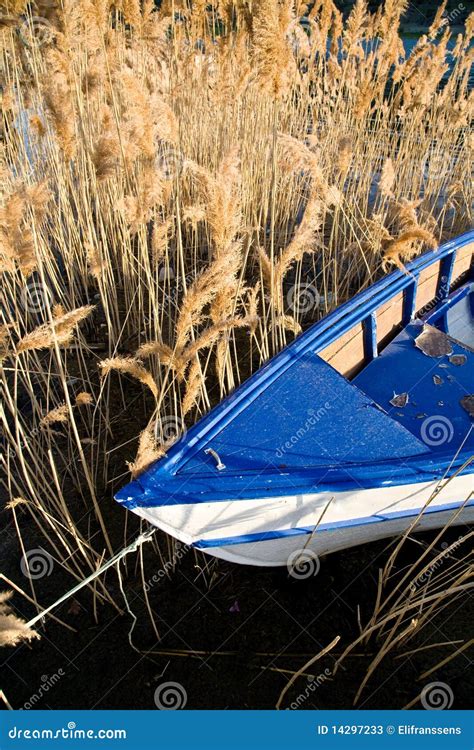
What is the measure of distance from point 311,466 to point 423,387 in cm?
119

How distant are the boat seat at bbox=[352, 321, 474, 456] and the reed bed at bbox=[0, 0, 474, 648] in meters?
0.57

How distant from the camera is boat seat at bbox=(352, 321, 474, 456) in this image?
257 cm

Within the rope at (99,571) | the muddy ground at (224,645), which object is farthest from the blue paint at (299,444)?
the muddy ground at (224,645)

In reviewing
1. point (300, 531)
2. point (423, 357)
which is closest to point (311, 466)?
point (300, 531)

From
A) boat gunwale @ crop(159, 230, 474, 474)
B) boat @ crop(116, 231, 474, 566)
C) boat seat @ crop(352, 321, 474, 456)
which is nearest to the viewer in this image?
boat @ crop(116, 231, 474, 566)

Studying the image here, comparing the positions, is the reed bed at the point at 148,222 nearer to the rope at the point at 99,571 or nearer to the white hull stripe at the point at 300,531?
the rope at the point at 99,571

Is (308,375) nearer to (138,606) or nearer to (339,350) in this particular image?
(339,350)

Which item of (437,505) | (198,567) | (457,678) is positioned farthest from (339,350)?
(457,678)

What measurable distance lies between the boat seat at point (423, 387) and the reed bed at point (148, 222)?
22.5 inches

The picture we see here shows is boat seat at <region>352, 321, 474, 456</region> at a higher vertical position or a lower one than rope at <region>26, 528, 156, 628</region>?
lower

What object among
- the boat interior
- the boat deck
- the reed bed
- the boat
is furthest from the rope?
the boat deck

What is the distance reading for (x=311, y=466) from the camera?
6.54 feet

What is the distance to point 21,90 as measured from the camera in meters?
3.79

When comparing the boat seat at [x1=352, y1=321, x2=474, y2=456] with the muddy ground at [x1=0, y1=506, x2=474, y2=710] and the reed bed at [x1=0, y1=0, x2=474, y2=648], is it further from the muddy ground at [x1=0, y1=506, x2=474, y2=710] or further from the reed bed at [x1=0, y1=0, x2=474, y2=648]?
the muddy ground at [x1=0, y1=506, x2=474, y2=710]
